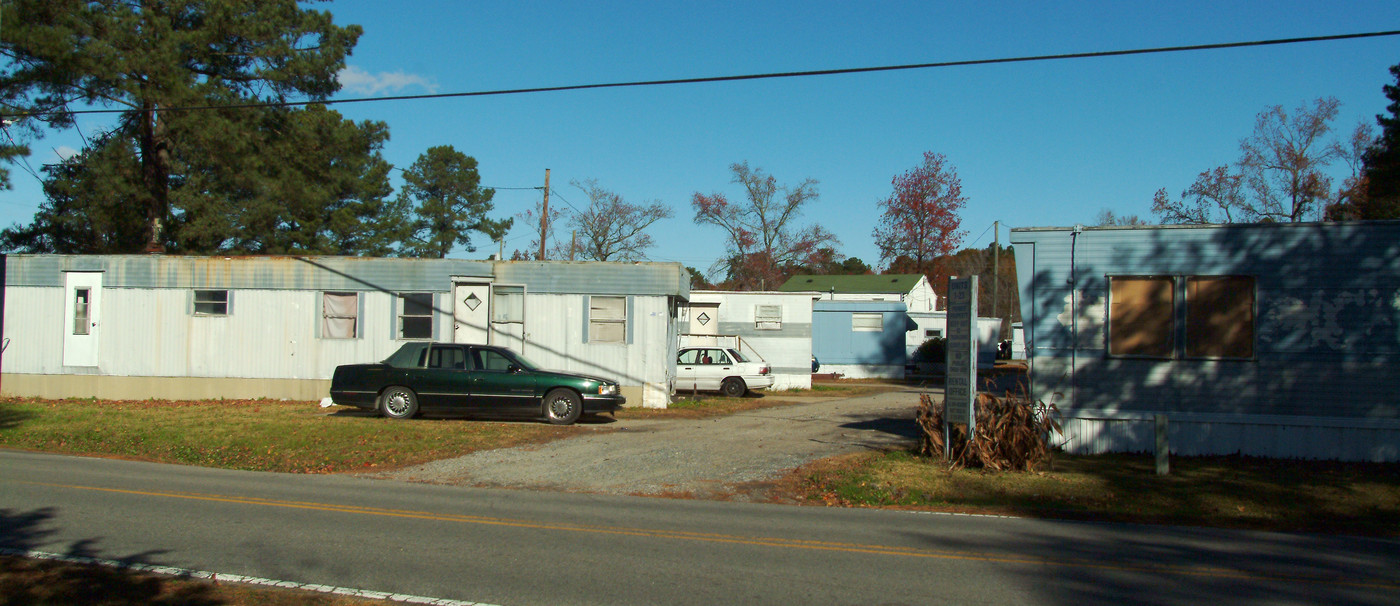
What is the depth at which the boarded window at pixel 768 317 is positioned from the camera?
1142 inches

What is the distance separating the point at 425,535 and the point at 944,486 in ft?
20.6

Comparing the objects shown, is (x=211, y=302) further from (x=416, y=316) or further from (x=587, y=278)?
(x=587, y=278)

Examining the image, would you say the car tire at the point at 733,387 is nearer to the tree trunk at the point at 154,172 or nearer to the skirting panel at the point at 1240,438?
the skirting panel at the point at 1240,438

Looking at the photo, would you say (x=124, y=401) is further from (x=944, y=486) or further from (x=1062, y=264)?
(x=1062, y=264)

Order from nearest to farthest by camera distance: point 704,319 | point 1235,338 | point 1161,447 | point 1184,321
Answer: point 1161,447
point 1235,338
point 1184,321
point 704,319

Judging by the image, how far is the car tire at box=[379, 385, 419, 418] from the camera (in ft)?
56.5

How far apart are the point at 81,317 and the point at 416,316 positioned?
25.8 ft

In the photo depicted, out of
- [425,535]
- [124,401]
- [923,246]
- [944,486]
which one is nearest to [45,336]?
[124,401]

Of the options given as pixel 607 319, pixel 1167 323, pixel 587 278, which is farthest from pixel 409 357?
pixel 1167 323

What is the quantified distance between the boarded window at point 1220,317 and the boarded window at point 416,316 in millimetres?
15193

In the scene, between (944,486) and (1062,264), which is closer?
(944,486)

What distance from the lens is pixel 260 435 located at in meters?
14.9

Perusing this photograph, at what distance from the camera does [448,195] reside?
5862 cm

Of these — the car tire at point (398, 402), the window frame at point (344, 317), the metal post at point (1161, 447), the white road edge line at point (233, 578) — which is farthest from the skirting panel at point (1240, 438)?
the window frame at point (344, 317)
